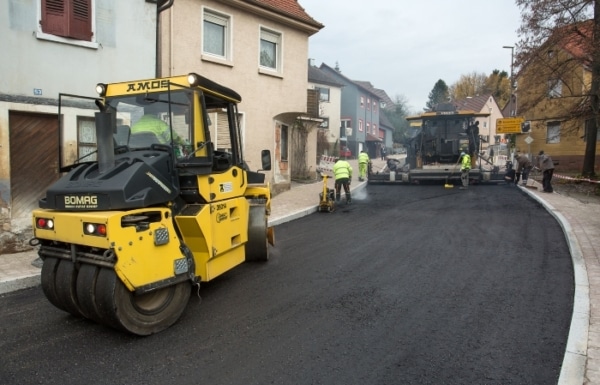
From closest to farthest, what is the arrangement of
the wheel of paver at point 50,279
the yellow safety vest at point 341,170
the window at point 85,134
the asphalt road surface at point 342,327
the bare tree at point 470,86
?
the asphalt road surface at point 342,327
the wheel of paver at point 50,279
the window at point 85,134
the yellow safety vest at point 341,170
the bare tree at point 470,86

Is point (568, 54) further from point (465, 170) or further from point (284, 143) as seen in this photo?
point (284, 143)

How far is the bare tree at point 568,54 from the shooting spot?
17.8m

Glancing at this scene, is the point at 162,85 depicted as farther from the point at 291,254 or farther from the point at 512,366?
the point at 512,366

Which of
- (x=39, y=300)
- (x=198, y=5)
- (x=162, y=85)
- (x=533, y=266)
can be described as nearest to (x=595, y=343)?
(x=533, y=266)

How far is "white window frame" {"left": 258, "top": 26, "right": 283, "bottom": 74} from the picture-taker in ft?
46.8

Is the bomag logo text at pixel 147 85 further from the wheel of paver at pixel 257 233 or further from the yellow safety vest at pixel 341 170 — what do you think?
the yellow safety vest at pixel 341 170

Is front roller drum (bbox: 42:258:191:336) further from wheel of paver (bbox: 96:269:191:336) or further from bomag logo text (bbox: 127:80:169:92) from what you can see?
bomag logo text (bbox: 127:80:169:92)

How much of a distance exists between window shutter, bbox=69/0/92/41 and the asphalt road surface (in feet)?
17.8

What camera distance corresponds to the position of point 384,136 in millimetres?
66938

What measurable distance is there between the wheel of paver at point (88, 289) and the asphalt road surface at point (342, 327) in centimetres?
31

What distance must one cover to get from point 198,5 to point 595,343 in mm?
A: 11717

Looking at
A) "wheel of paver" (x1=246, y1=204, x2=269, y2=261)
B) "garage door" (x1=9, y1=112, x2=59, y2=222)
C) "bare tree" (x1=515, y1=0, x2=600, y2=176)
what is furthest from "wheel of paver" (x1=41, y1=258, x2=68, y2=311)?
"bare tree" (x1=515, y1=0, x2=600, y2=176)

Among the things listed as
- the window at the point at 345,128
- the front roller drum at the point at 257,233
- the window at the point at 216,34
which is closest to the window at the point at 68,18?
the window at the point at 216,34

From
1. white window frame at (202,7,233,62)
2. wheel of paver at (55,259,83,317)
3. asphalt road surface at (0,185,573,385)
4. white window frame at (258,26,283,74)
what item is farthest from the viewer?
white window frame at (258,26,283,74)
